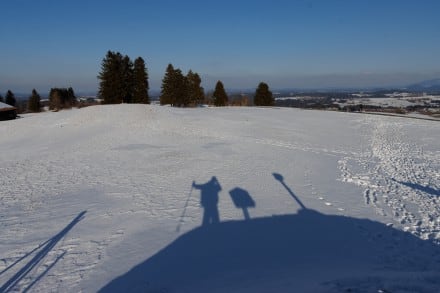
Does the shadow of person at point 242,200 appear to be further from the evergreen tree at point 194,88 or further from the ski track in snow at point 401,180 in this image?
the evergreen tree at point 194,88

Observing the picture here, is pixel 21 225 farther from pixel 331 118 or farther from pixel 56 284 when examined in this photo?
pixel 331 118

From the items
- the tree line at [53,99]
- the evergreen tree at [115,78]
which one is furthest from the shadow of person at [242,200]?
the tree line at [53,99]

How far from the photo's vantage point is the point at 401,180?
548 inches

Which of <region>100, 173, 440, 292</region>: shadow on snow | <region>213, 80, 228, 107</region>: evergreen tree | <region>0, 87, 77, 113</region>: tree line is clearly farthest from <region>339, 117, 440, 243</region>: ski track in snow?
<region>0, 87, 77, 113</region>: tree line

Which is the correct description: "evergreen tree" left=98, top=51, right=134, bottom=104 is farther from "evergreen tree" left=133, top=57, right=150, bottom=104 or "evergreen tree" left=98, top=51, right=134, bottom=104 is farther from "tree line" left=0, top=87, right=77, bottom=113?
"tree line" left=0, top=87, right=77, bottom=113

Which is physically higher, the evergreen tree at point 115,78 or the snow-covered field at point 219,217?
the evergreen tree at point 115,78

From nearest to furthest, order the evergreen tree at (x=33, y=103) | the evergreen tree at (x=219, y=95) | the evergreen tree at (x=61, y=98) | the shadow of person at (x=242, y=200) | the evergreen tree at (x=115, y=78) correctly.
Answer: the shadow of person at (x=242, y=200), the evergreen tree at (x=115, y=78), the evergreen tree at (x=219, y=95), the evergreen tree at (x=61, y=98), the evergreen tree at (x=33, y=103)

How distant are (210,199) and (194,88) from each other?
5601 cm

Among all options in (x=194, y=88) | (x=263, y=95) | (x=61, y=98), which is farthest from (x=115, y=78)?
(x=61, y=98)

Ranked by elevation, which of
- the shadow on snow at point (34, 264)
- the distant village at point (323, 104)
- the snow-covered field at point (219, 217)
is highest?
the distant village at point (323, 104)

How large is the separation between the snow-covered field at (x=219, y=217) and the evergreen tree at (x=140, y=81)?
33.9 metres

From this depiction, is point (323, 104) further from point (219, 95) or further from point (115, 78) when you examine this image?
point (115, 78)

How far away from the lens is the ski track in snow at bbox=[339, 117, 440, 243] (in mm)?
9438

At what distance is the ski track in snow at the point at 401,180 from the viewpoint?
31.0 ft
